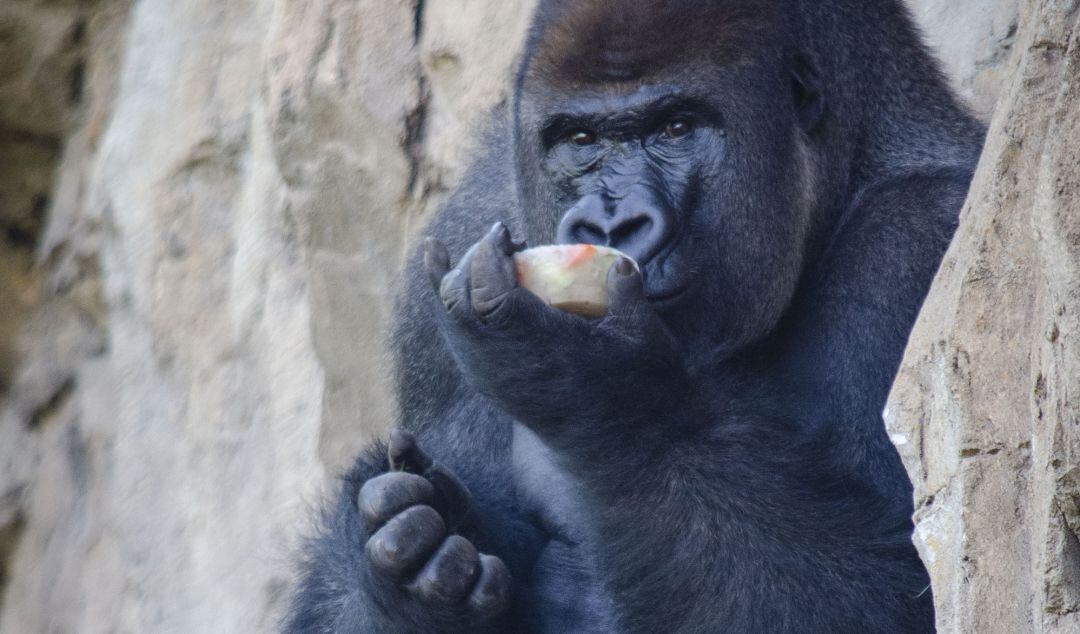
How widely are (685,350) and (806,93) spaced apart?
615 millimetres

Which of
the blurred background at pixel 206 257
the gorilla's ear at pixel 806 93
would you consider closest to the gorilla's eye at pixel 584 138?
the gorilla's ear at pixel 806 93

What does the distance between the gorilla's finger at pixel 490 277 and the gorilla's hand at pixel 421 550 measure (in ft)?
1.42

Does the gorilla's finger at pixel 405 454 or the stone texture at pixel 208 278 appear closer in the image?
the gorilla's finger at pixel 405 454

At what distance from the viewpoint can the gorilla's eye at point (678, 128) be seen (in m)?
3.11

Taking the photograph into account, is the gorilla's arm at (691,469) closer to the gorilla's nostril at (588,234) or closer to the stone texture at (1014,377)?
the gorilla's nostril at (588,234)

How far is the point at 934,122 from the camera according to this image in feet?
10.8

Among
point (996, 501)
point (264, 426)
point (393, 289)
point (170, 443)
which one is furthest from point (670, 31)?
point (170, 443)

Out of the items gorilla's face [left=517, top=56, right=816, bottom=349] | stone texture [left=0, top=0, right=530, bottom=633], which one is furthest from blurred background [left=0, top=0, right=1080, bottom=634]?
gorilla's face [left=517, top=56, right=816, bottom=349]

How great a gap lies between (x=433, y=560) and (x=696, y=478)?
505 millimetres

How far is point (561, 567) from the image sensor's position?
10.7ft

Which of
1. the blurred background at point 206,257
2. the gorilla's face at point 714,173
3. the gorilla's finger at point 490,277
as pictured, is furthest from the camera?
the blurred background at point 206,257

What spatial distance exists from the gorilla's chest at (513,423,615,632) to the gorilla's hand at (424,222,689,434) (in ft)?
1.70

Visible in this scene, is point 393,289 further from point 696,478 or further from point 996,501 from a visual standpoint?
point 996,501

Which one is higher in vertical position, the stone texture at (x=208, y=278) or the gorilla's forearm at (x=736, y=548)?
the gorilla's forearm at (x=736, y=548)
